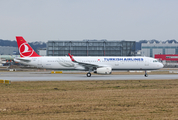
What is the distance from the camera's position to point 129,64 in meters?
48.2

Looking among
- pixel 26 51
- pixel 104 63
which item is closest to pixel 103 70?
pixel 104 63

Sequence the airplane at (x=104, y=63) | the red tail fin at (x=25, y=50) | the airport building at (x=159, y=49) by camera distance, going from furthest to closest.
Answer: the airport building at (x=159, y=49) → the red tail fin at (x=25, y=50) → the airplane at (x=104, y=63)

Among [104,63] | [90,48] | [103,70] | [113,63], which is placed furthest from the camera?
[90,48]

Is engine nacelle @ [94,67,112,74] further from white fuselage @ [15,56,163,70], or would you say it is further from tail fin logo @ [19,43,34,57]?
tail fin logo @ [19,43,34,57]

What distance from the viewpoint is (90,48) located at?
100 meters

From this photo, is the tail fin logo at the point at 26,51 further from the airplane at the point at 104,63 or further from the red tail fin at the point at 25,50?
the airplane at the point at 104,63

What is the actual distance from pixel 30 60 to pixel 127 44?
5420 cm

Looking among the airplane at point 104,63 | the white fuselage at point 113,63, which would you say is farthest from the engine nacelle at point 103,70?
the white fuselage at point 113,63

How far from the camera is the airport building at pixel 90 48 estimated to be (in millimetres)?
97938

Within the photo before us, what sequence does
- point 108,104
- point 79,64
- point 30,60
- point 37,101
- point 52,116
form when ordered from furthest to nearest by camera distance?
point 30,60 < point 79,64 < point 37,101 < point 108,104 < point 52,116

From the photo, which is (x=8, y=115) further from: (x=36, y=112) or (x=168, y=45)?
(x=168, y=45)

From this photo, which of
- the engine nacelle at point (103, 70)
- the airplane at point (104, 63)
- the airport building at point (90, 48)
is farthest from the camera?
the airport building at point (90, 48)

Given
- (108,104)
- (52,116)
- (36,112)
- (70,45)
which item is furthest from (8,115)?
(70,45)

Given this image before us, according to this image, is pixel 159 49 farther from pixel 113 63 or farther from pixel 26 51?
pixel 26 51
